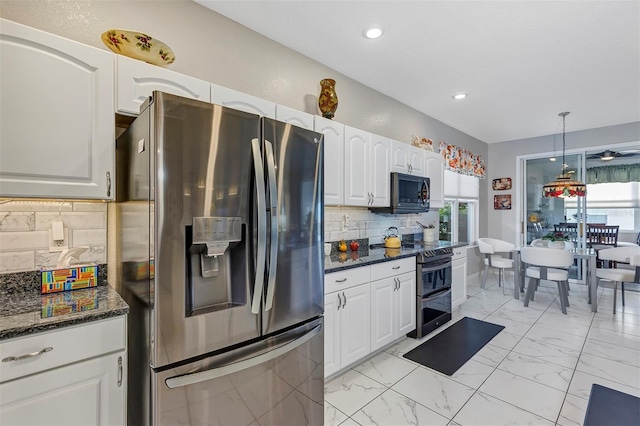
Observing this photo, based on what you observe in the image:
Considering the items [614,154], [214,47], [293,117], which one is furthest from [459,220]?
[214,47]

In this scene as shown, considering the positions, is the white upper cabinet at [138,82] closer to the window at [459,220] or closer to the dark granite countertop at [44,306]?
the dark granite countertop at [44,306]

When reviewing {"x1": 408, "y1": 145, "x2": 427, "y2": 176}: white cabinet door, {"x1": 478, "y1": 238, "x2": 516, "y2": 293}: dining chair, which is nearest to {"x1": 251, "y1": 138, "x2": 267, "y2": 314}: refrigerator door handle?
{"x1": 408, "y1": 145, "x2": 427, "y2": 176}: white cabinet door

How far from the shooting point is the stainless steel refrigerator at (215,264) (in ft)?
4.12

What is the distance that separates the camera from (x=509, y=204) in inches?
235

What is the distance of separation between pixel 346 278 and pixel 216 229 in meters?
1.27

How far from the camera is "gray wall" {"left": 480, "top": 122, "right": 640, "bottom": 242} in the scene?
5.09m

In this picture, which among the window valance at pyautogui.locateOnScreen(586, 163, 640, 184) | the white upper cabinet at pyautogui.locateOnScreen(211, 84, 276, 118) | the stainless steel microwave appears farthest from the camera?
the window valance at pyautogui.locateOnScreen(586, 163, 640, 184)

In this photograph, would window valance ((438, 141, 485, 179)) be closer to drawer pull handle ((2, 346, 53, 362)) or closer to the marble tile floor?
the marble tile floor

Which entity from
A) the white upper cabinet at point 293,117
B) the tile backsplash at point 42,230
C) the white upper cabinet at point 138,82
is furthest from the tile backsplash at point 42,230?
the white upper cabinet at point 293,117

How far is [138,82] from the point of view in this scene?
160cm

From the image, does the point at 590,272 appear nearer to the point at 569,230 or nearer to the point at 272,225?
the point at 569,230

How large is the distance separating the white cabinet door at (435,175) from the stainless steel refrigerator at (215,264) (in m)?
2.58

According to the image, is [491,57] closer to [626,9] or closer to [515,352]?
[626,9]

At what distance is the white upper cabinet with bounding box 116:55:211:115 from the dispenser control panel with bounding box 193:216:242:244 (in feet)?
2.49
